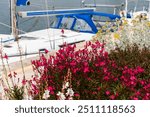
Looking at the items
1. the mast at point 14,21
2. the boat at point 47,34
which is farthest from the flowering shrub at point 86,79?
the mast at point 14,21

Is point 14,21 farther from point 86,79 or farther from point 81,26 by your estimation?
point 86,79

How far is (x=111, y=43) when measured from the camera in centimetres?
828

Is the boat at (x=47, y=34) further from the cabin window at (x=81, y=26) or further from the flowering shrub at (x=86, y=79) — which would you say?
the flowering shrub at (x=86, y=79)

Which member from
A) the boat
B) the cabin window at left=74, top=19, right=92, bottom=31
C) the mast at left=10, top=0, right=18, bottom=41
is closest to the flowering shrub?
the boat

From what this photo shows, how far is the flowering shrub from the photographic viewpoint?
4.82 meters

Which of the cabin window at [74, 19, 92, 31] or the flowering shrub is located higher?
the flowering shrub

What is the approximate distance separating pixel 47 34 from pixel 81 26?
13.2 ft

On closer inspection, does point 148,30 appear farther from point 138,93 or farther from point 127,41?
point 138,93

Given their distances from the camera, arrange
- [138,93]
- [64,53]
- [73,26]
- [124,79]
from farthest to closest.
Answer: [73,26], [64,53], [124,79], [138,93]

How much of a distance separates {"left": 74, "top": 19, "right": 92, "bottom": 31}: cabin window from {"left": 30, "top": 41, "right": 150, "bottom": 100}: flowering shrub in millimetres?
15832

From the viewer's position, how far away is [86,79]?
5395 millimetres

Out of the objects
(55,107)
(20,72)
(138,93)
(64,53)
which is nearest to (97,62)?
(64,53)

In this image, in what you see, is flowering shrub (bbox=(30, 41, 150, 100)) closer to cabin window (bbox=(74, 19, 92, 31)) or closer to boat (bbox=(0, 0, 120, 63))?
boat (bbox=(0, 0, 120, 63))

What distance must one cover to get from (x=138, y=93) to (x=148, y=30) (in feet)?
13.4
